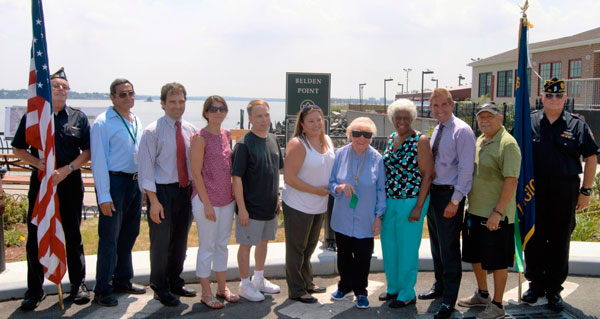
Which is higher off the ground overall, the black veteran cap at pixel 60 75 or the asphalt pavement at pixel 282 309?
the black veteran cap at pixel 60 75

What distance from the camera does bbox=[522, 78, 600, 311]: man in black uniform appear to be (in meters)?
4.51

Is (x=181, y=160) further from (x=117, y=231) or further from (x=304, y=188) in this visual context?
(x=304, y=188)

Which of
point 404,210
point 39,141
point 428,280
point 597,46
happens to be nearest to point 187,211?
point 39,141

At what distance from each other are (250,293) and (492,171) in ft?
7.84

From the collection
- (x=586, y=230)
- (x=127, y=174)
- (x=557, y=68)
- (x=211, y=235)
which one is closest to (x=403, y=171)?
(x=211, y=235)

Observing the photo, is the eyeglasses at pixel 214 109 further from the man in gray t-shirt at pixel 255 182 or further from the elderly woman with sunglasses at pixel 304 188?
the elderly woman with sunglasses at pixel 304 188

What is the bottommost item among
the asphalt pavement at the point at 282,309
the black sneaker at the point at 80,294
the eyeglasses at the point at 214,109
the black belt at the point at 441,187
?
the asphalt pavement at the point at 282,309

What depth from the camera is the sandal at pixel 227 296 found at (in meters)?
4.66

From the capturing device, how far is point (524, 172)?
14.9 ft

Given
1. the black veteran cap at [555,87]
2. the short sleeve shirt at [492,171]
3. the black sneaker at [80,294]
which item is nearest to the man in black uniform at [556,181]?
the black veteran cap at [555,87]

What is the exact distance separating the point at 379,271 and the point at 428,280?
0.54 metres

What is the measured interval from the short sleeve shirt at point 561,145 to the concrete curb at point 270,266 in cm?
145

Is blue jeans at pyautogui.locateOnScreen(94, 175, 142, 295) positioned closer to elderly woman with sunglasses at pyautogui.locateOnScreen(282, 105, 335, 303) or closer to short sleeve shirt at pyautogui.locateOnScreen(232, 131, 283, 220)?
short sleeve shirt at pyautogui.locateOnScreen(232, 131, 283, 220)

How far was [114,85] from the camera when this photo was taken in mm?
4508
